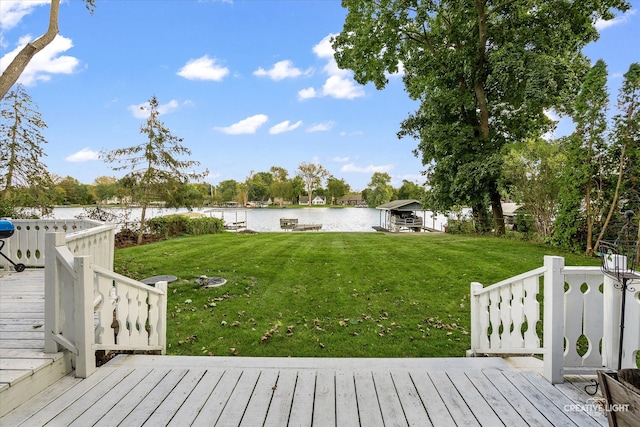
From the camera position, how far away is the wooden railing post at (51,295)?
245 centimetres

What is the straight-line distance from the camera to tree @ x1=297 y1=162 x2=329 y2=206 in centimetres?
7219

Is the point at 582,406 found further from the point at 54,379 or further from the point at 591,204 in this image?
the point at 591,204

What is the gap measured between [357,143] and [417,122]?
73.6 feet

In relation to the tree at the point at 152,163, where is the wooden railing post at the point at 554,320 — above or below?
below

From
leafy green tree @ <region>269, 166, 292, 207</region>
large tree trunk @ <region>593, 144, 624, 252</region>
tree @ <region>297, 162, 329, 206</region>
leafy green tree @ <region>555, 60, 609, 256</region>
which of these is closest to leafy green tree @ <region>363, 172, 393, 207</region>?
tree @ <region>297, 162, 329, 206</region>

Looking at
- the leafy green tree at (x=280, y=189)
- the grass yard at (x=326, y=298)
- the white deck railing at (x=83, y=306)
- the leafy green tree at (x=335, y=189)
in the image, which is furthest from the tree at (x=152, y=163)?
the leafy green tree at (x=335, y=189)

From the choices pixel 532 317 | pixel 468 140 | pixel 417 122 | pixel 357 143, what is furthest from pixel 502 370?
pixel 357 143

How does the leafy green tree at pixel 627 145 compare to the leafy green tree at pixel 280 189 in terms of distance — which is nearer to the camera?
the leafy green tree at pixel 627 145

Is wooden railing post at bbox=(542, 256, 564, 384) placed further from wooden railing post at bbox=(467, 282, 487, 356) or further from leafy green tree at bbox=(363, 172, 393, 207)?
leafy green tree at bbox=(363, 172, 393, 207)

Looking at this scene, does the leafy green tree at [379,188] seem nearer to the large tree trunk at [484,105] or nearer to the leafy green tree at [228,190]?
the leafy green tree at [228,190]

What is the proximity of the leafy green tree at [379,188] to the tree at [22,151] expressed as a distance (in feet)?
203

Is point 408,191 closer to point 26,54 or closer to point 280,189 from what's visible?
point 280,189

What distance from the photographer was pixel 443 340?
12.9ft

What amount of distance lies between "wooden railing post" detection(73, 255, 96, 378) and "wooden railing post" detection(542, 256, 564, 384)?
12.1ft
